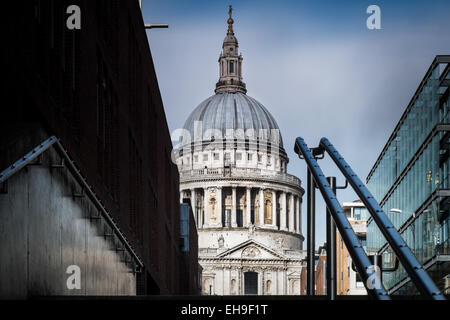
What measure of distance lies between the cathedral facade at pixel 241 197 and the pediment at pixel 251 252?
14cm

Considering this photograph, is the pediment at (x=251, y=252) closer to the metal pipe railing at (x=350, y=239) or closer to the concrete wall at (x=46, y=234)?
the concrete wall at (x=46, y=234)

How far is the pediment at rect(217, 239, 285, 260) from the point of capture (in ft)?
451

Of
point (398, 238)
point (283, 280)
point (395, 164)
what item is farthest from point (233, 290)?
point (398, 238)

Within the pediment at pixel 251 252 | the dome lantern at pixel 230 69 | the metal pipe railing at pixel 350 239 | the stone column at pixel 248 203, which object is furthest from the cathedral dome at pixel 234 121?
the metal pipe railing at pixel 350 239

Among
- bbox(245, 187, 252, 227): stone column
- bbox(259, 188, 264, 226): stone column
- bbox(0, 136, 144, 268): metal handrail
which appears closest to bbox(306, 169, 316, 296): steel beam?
bbox(0, 136, 144, 268): metal handrail

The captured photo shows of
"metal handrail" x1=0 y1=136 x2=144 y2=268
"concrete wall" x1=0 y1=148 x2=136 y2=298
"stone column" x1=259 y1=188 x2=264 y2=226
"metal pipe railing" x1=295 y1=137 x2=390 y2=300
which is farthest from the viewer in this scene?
"stone column" x1=259 y1=188 x2=264 y2=226

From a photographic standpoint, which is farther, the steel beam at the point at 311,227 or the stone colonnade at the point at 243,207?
the stone colonnade at the point at 243,207

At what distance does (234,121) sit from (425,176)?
120 metres

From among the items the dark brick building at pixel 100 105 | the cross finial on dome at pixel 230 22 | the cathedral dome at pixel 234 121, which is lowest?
the dark brick building at pixel 100 105

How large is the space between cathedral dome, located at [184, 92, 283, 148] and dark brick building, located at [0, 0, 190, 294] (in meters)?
122

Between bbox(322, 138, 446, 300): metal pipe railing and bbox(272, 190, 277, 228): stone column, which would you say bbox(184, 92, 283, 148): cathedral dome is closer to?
bbox(272, 190, 277, 228): stone column

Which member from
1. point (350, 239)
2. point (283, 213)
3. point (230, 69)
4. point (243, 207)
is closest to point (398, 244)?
point (350, 239)

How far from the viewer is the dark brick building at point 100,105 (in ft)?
34.7

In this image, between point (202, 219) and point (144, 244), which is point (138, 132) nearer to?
point (144, 244)
